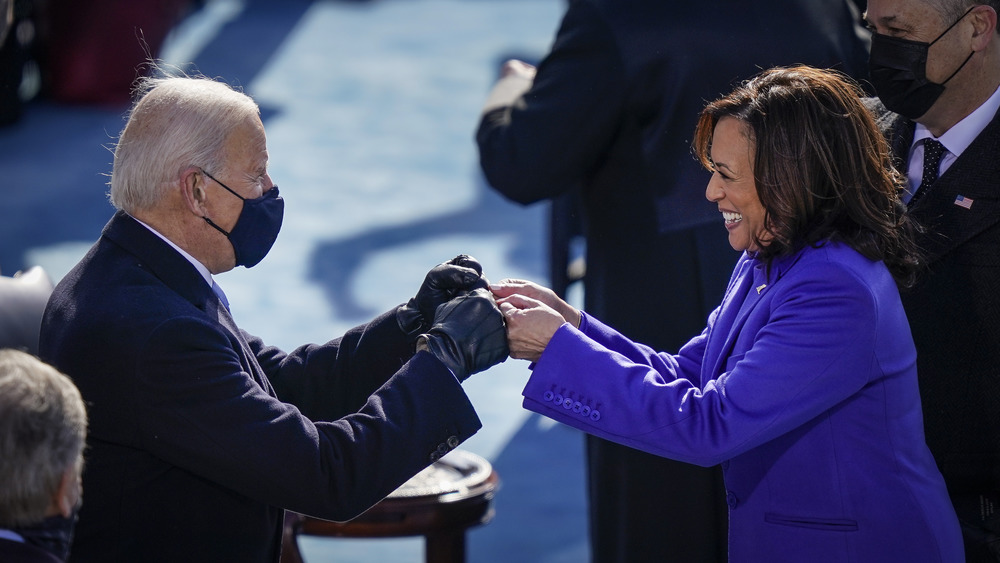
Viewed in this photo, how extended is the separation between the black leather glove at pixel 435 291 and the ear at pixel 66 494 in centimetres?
103

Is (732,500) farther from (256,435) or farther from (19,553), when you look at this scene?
(19,553)

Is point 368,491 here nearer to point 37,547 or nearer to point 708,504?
point 37,547

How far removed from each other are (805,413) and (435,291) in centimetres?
91

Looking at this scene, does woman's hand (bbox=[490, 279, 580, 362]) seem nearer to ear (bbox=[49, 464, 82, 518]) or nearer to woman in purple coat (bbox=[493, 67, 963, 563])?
woman in purple coat (bbox=[493, 67, 963, 563])

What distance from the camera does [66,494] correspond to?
176 cm

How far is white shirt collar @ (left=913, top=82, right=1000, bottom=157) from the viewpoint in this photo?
2.71 meters

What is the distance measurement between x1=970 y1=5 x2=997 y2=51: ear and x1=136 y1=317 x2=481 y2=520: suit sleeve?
5.02 feet

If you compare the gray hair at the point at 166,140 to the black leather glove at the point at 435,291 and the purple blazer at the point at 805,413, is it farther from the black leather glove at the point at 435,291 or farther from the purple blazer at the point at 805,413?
the purple blazer at the point at 805,413

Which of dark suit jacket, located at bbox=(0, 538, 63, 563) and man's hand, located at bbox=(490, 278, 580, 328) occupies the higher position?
dark suit jacket, located at bbox=(0, 538, 63, 563)

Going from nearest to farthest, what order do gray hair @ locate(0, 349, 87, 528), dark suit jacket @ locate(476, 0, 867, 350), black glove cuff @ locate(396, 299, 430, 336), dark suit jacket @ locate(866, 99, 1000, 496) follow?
1. gray hair @ locate(0, 349, 87, 528)
2. dark suit jacket @ locate(866, 99, 1000, 496)
3. black glove cuff @ locate(396, 299, 430, 336)
4. dark suit jacket @ locate(476, 0, 867, 350)

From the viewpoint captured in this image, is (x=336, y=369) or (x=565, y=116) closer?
(x=336, y=369)

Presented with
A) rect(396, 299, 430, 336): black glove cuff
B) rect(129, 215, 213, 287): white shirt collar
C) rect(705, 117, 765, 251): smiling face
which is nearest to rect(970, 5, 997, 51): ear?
rect(705, 117, 765, 251): smiling face

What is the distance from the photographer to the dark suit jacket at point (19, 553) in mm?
1701

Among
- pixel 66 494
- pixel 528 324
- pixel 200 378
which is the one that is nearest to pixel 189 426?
pixel 200 378
